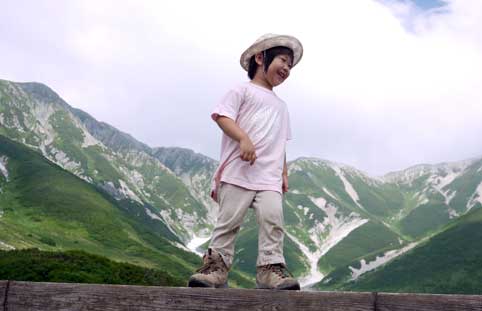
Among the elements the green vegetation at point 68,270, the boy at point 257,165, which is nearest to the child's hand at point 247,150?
Answer: the boy at point 257,165

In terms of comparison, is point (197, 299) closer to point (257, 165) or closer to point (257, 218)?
point (257, 218)

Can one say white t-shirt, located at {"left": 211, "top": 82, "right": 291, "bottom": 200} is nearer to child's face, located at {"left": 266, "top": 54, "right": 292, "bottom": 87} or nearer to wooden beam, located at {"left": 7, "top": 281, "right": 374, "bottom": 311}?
child's face, located at {"left": 266, "top": 54, "right": 292, "bottom": 87}

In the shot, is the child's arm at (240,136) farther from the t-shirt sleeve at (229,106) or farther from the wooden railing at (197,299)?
the wooden railing at (197,299)

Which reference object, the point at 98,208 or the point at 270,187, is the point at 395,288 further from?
the point at 270,187

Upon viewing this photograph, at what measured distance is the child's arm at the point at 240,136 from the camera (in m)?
6.32

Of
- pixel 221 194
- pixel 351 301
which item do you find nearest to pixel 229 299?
pixel 351 301

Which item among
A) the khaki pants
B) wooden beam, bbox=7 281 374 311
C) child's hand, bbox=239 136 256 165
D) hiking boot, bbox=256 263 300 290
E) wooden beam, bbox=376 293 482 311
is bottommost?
→ wooden beam, bbox=7 281 374 311

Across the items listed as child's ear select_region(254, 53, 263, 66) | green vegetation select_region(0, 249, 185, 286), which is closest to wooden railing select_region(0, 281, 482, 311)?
child's ear select_region(254, 53, 263, 66)

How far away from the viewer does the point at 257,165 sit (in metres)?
6.64

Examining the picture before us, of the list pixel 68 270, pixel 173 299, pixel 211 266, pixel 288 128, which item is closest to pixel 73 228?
pixel 68 270

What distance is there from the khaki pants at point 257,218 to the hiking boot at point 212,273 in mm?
92

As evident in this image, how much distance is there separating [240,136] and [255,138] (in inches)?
17.4

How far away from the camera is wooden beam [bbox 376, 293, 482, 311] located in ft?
13.6

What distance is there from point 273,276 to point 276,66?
9.63 ft
